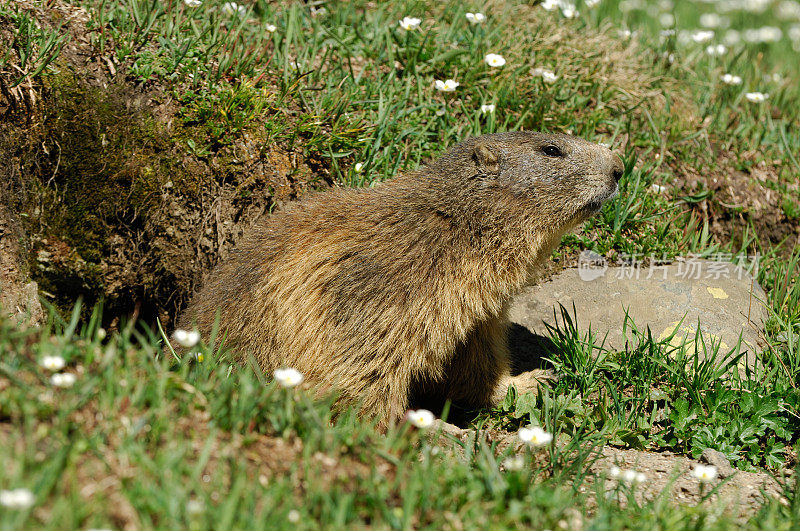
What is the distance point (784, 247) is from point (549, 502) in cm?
435

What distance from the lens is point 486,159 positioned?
4.53 m

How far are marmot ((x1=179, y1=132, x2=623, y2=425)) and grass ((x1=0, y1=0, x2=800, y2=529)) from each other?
1.18ft

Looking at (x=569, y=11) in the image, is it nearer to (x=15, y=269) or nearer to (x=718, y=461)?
(x=718, y=461)

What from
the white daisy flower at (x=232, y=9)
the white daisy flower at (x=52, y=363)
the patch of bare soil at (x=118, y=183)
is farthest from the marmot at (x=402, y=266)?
the white daisy flower at (x=232, y=9)

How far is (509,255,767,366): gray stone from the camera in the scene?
5250mm

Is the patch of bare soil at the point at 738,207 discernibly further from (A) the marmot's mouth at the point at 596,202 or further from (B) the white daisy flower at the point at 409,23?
(B) the white daisy flower at the point at 409,23

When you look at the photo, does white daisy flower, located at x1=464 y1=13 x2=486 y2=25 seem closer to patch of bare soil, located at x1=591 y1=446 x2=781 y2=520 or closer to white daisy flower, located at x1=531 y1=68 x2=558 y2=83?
white daisy flower, located at x1=531 y1=68 x2=558 y2=83

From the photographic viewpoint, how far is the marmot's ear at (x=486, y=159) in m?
4.52

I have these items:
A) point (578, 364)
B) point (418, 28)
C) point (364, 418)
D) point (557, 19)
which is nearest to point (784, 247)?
point (578, 364)

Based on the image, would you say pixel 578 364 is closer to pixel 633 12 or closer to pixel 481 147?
pixel 481 147

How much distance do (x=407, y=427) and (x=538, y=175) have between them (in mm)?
2107

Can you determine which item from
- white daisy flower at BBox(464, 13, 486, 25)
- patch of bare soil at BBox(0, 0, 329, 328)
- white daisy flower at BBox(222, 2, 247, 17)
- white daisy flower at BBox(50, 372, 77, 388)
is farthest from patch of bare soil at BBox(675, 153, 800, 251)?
white daisy flower at BBox(50, 372, 77, 388)

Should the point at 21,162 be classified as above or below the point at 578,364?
above

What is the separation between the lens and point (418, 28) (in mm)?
6453
